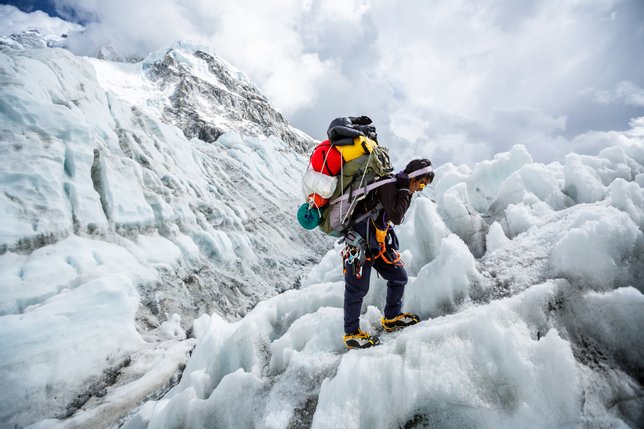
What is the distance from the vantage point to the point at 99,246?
11.0 m

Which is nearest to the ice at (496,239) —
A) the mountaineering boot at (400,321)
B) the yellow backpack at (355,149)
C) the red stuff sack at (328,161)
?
the mountaineering boot at (400,321)

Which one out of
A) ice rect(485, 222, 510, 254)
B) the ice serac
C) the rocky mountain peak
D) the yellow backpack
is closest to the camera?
the yellow backpack

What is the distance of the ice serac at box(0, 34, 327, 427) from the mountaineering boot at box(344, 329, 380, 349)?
4.74m

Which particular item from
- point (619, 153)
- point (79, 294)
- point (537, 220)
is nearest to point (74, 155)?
point (79, 294)

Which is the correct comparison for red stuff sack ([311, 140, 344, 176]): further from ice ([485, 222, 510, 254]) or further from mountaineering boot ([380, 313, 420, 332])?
ice ([485, 222, 510, 254])

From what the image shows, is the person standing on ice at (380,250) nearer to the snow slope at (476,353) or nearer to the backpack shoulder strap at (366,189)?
the backpack shoulder strap at (366,189)

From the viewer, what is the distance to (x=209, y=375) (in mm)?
3672

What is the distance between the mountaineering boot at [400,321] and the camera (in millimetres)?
3164

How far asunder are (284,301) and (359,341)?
1.82 meters

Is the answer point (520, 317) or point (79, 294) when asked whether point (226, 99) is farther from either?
point (520, 317)

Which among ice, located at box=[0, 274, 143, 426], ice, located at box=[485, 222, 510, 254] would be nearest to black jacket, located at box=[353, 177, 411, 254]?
ice, located at box=[485, 222, 510, 254]

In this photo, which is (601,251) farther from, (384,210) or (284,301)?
(284,301)

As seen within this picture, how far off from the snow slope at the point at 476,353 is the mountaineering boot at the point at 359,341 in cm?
18

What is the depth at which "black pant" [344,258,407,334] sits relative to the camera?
3.03 meters
